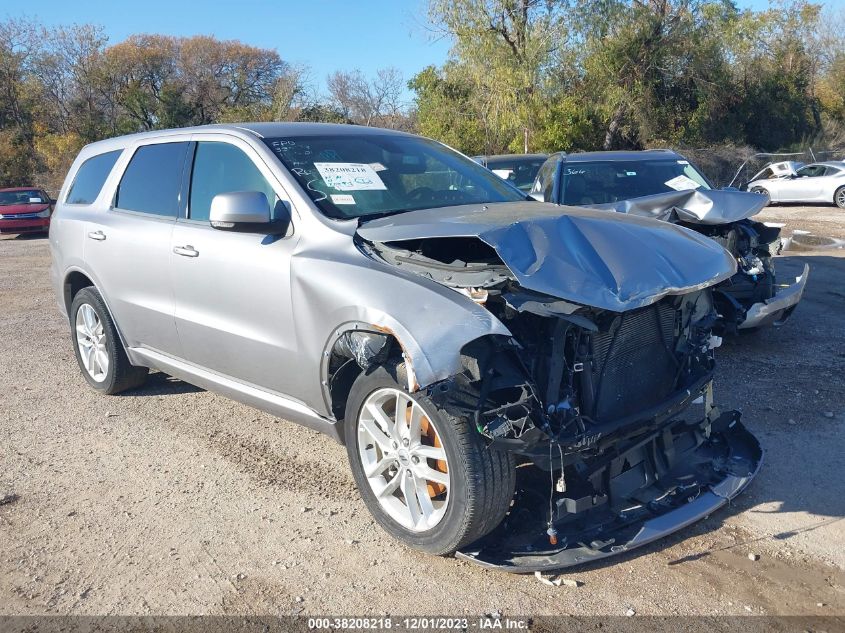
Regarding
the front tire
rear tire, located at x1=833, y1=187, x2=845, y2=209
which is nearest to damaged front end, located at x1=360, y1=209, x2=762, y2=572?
the front tire

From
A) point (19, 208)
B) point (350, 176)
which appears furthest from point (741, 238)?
point (19, 208)

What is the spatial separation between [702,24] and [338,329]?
28058 millimetres

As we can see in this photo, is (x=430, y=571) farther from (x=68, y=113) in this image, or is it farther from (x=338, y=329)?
(x=68, y=113)

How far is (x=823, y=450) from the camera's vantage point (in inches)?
173

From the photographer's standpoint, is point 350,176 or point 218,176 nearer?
point 350,176

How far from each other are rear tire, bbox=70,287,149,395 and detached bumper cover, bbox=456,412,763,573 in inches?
138

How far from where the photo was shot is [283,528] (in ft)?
12.5

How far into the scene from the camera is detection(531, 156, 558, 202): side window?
7.69 meters

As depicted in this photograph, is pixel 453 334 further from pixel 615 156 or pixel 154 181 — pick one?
pixel 615 156

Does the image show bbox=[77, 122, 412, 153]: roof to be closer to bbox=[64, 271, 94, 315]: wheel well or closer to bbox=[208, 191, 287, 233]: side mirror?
bbox=[208, 191, 287, 233]: side mirror

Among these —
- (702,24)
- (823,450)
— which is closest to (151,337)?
(823,450)

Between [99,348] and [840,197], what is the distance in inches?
822

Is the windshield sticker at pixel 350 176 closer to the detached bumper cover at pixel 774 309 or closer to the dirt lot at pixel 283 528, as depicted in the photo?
the dirt lot at pixel 283 528

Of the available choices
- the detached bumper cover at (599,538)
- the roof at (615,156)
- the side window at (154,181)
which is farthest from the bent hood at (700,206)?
the side window at (154,181)
